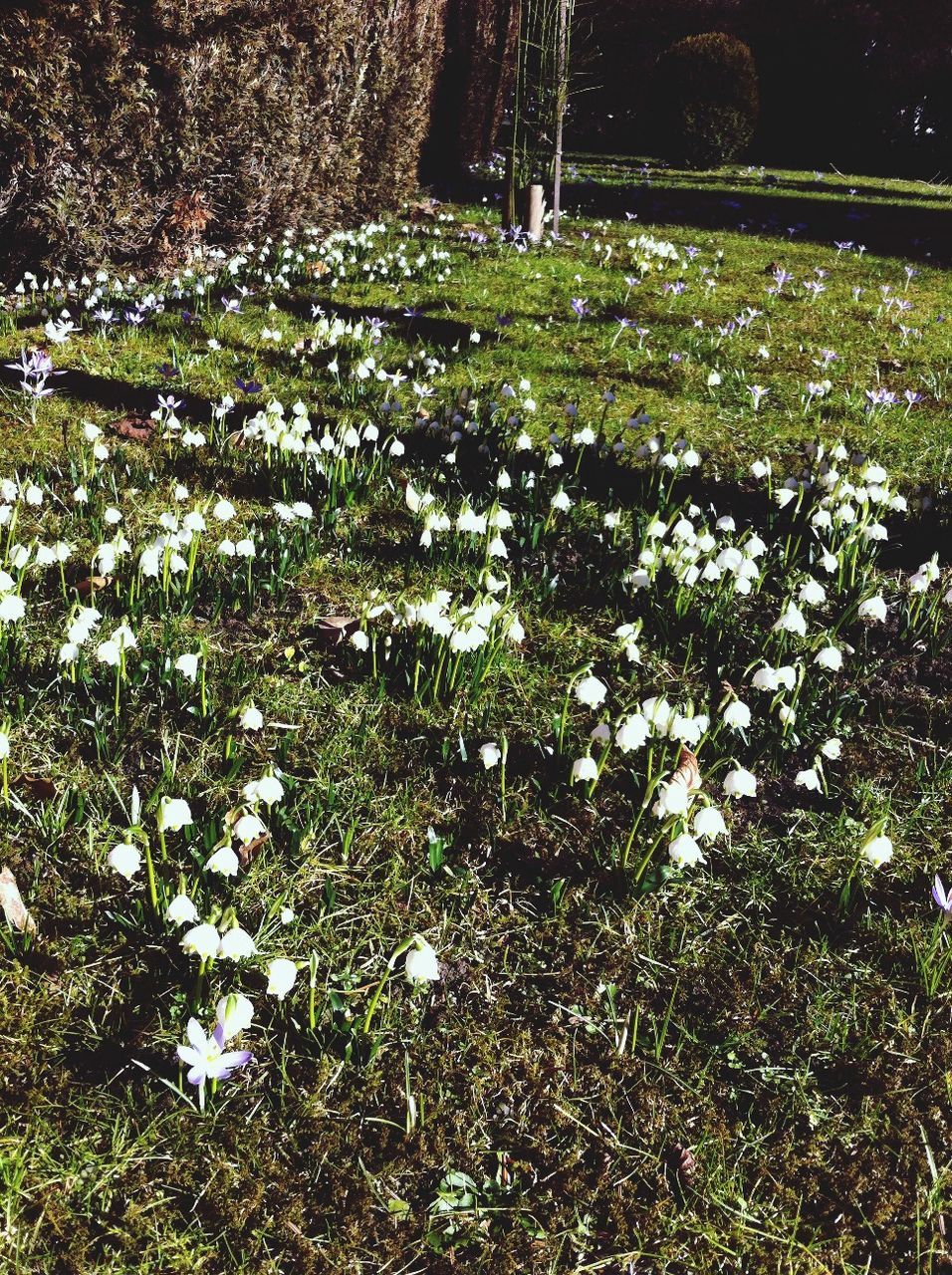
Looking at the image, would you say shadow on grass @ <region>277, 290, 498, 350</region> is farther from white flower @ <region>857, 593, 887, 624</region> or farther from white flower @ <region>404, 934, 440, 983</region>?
white flower @ <region>404, 934, 440, 983</region>

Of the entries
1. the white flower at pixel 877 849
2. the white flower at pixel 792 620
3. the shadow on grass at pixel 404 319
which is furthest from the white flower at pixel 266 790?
the shadow on grass at pixel 404 319

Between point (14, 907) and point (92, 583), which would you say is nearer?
point (14, 907)

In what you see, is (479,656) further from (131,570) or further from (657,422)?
(657,422)

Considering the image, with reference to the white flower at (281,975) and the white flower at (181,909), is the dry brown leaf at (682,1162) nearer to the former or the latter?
the white flower at (281,975)

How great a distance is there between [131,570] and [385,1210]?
2.05m

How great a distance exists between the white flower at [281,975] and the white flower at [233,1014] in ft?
0.21

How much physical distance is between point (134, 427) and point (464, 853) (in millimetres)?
2766

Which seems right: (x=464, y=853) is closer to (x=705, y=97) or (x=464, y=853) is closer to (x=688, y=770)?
(x=688, y=770)

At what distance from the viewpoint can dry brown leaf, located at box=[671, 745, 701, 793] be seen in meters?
2.27

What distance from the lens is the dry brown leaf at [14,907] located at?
1898 millimetres

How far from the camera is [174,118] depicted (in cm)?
581

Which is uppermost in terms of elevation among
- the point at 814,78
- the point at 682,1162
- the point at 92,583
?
the point at 814,78

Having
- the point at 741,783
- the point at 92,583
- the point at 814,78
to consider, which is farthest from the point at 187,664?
the point at 814,78

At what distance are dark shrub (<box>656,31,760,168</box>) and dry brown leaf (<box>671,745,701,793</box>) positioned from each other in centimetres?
1608
